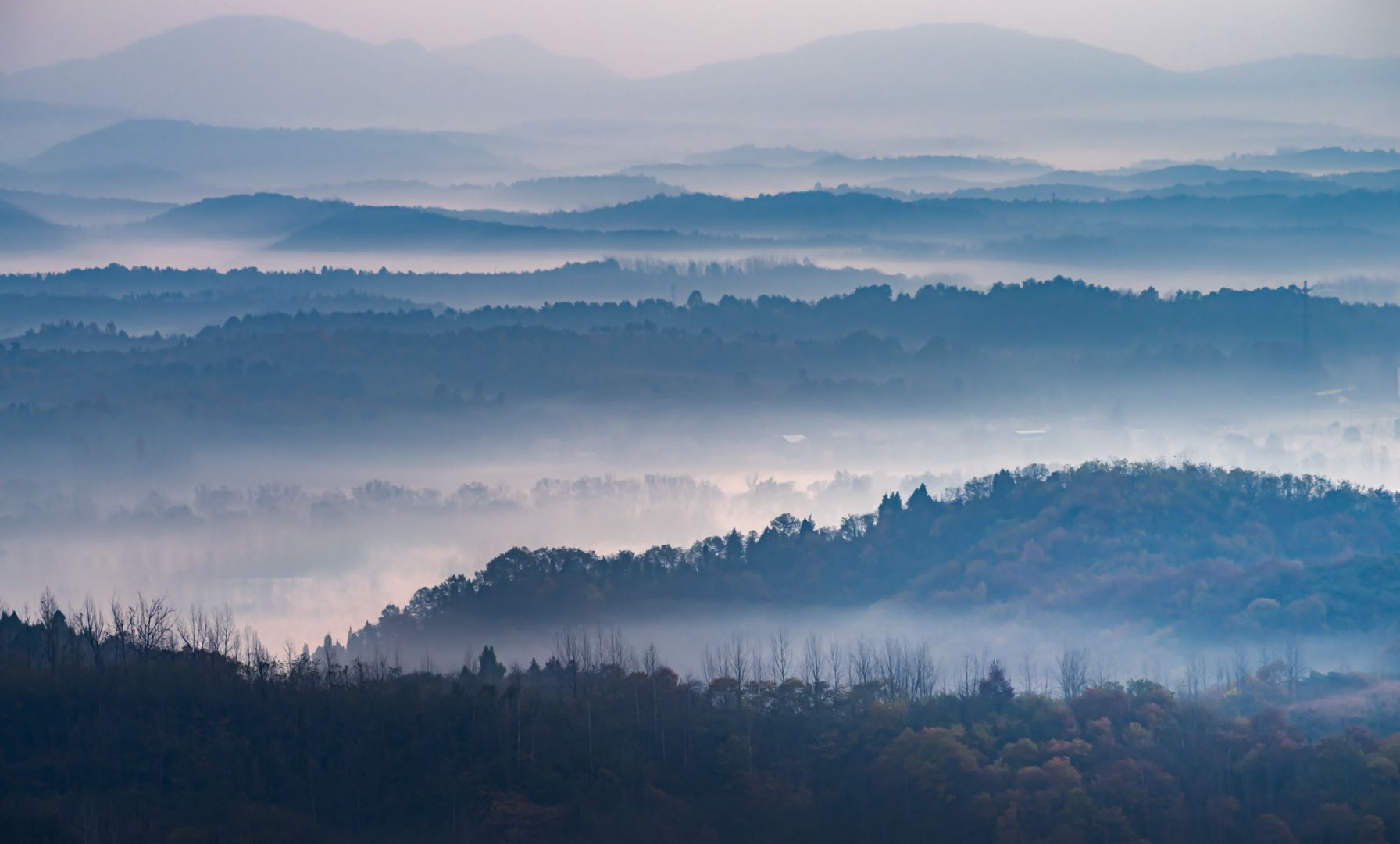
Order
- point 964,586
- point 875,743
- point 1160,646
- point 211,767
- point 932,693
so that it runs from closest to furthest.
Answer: point 211,767 → point 875,743 → point 932,693 → point 1160,646 → point 964,586

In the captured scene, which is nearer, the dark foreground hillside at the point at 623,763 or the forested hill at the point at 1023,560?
the dark foreground hillside at the point at 623,763

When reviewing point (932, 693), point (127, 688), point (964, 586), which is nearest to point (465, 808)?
point (127, 688)

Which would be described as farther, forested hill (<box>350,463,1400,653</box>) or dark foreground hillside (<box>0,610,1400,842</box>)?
forested hill (<box>350,463,1400,653</box>)

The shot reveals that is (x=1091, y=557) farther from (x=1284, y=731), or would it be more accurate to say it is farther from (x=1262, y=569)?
(x=1284, y=731)

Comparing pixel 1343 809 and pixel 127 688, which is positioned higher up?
pixel 127 688

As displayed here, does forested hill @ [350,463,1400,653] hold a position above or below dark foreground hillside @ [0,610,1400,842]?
above
